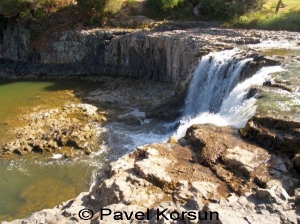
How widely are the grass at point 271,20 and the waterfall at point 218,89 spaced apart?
8.34 m

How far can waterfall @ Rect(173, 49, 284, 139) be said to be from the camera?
14.8 m

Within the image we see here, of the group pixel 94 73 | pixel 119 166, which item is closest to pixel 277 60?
pixel 119 166

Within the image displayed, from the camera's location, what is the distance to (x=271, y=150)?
33.9 ft

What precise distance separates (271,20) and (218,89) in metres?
11.5

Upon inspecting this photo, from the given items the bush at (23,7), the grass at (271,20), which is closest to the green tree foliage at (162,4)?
the grass at (271,20)

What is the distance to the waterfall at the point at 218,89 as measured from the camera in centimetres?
1478

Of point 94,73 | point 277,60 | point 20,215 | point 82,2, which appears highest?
point 82,2

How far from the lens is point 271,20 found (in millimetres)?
26297

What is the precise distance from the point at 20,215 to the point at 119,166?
4.74 m

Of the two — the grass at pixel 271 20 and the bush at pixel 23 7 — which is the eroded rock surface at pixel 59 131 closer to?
the bush at pixel 23 7

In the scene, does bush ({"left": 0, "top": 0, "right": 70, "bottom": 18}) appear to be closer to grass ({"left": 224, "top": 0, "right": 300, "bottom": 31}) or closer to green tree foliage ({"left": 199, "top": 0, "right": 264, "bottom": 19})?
green tree foliage ({"left": 199, "top": 0, "right": 264, "bottom": 19})

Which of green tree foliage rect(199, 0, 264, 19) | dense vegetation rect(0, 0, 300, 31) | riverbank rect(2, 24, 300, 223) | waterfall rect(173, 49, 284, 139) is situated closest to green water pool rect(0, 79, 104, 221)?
riverbank rect(2, 24, 300, 223)

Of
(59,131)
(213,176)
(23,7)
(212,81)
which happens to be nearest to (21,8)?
(23,7)

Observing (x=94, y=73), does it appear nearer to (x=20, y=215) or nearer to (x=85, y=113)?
(x=85, y=113)
